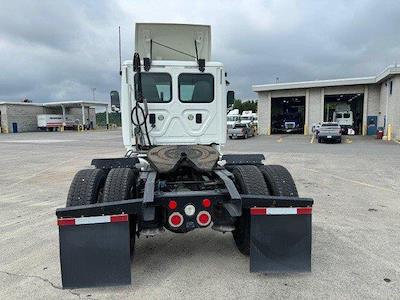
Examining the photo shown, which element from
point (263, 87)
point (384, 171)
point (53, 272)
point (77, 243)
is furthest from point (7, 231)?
point (263, 87)

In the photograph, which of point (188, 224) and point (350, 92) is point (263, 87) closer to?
point (350, 92)

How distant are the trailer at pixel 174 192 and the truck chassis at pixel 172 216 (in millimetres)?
10

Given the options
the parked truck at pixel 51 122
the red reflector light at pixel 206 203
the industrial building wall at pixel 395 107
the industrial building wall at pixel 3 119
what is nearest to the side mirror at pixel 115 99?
the red reflector light at pixel 206 203

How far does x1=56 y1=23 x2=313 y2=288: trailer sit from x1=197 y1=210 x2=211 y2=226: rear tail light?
0.01 m

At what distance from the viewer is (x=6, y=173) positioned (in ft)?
39.0

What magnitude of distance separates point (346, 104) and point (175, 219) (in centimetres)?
3608

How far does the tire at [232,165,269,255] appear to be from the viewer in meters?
3.94

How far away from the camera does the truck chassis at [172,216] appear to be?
3377mm

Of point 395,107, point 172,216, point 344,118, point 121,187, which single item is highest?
point 395,107

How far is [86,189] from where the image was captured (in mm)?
3865

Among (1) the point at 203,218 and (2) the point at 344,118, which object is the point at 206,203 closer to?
(1) the point at 203,218

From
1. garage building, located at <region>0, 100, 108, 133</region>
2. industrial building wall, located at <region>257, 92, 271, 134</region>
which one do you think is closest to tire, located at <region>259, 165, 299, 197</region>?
industrial building wall, located at <region>257, 92, 271, 134</region>

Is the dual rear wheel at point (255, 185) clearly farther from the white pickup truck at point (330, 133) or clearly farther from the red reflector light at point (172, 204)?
the white pickup truck at point (330, 133)

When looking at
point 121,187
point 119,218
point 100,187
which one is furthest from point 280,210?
point 100,187
